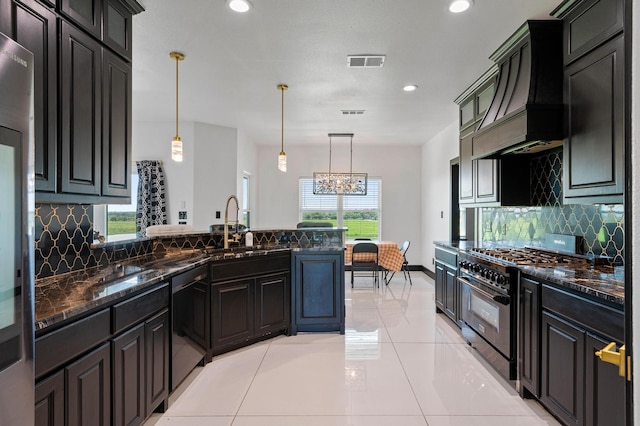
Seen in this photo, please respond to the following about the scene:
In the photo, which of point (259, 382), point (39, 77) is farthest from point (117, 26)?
point (259, 382)

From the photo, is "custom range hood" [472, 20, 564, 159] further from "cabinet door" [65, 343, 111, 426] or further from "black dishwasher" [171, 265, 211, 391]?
"cabinet door" [65, 343, 111, 426]

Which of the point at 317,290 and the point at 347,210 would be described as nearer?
the point at 317,290

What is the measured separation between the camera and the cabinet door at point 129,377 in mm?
1752

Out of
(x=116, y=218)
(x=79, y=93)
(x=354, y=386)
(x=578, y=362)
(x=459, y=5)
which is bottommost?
(x=354, y=386)

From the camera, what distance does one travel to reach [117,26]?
90.4 inches

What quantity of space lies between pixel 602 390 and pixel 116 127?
3.15 m

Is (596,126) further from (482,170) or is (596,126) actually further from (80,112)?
(80,112)

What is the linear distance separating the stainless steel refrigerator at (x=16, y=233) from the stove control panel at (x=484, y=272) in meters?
2.82

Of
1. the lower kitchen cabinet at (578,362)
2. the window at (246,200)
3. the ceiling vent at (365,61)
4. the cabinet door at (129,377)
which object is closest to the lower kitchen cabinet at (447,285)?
the lower kitchen cabinet at (578,362)

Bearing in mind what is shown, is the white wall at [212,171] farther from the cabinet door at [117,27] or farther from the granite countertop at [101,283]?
the cabinet door at [117,27]

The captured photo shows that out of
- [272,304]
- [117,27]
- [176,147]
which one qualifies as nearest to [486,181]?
[272,304]

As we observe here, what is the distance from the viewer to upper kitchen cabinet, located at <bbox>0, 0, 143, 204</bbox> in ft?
5.55

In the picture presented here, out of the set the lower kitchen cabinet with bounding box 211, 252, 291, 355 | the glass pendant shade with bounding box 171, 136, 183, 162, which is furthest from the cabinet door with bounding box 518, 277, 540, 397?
the glass pendant shade with bounding box 171, 136, 183, 162

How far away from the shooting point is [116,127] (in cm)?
226
